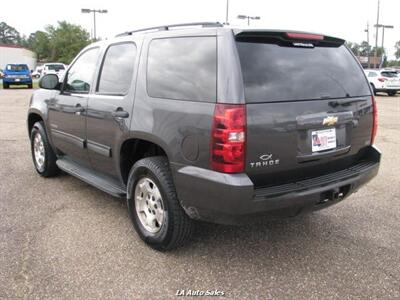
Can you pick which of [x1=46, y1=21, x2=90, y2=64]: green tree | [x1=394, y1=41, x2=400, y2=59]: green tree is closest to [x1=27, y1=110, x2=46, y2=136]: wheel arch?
[x1=46, y1=21, x2=90, y2=64]: green tree

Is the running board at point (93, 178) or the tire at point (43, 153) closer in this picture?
the running board at point (93, 178)

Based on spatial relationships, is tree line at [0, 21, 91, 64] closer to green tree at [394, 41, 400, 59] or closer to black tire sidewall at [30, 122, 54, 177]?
black tire sidewall at [30, 122, 54, 177]

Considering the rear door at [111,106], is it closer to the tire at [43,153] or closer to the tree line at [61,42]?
the tire at [43,153]

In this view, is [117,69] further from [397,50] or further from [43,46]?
[397,50]

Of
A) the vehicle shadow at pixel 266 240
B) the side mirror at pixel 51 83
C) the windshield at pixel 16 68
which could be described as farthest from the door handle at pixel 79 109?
the windshield at pixel 16 68

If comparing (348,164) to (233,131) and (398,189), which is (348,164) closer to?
(233,131)

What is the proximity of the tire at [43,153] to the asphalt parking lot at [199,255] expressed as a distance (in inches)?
28.6

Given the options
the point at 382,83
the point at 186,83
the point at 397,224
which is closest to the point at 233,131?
the point at 186,83

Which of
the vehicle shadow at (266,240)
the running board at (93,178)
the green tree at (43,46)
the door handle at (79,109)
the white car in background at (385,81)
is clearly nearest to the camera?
the vehicle shadow at (266,240)

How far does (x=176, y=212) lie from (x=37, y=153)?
3.37 metres

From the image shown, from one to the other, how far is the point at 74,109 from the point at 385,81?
22.7m

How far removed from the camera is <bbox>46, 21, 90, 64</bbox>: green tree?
7619cm

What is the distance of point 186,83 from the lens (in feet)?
10.2

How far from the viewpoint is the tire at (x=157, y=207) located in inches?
128
